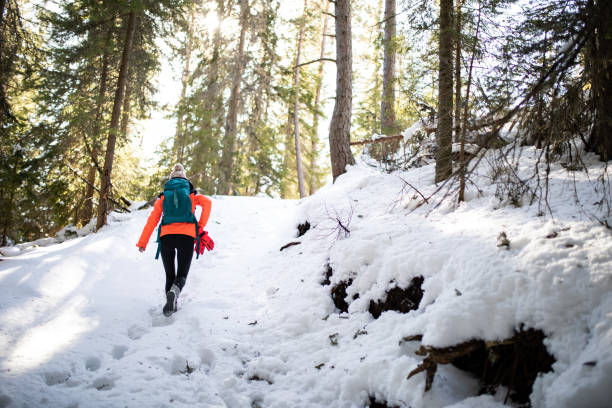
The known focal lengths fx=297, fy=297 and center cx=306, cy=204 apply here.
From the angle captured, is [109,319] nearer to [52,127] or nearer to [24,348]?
[24,348]

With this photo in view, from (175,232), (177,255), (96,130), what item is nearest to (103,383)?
(177,255)

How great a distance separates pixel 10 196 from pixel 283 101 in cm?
1179

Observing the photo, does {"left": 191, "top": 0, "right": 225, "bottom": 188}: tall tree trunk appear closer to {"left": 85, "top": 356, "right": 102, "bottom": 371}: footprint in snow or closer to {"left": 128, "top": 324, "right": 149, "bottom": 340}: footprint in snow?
{"left": 128, "top": 324, "right": 149, "bottom": 340}: footprint in snow

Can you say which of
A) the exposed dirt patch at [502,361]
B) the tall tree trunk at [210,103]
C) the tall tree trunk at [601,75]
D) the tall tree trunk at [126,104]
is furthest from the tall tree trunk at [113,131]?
the tall tree trunk at [601,75]

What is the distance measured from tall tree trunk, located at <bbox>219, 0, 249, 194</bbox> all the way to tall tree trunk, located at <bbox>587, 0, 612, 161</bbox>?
12813 millimetres

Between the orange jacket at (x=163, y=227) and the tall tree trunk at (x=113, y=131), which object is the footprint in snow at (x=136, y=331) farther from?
→ the tall tree trunk at (x=113, y=131)

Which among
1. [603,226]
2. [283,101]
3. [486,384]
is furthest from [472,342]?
[283,101]

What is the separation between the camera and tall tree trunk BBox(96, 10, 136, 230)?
900 cm

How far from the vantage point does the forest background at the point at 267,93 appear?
3081mm

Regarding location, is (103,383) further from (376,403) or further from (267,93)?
(267,93)

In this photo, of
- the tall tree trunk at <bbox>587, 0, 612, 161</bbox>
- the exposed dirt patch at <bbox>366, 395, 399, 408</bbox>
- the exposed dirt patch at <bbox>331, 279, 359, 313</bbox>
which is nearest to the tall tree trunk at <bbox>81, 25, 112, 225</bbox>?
the exposed dirt patch at <bbox>331, 279, 359, 313</bbox>

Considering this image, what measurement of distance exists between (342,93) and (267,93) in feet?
26.2

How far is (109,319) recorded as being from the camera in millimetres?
3805

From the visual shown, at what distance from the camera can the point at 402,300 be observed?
3131 mm
